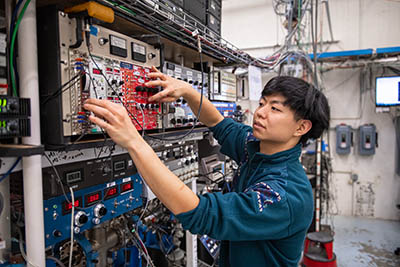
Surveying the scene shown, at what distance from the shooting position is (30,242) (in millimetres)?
889

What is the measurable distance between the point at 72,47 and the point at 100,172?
1.76 feet

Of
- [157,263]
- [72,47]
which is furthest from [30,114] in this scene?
[157,263]

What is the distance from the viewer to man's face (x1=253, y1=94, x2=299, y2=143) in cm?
125

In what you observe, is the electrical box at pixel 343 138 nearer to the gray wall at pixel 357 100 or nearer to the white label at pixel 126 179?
the gray wall at pixel 357 100

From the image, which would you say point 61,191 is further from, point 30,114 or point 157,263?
point 157,263

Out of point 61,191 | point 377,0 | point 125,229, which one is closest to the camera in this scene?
point 61,191

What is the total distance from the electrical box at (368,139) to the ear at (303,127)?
4.24m

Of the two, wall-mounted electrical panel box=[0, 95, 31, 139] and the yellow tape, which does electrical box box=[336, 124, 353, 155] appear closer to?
the yellow tape

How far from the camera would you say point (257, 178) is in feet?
4.01

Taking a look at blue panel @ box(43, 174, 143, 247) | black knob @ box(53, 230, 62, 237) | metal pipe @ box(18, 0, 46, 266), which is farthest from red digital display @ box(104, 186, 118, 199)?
metal pipe @ box(18, 0, 46, 266)

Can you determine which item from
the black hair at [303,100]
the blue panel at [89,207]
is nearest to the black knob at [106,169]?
the blue panel at [89,207]

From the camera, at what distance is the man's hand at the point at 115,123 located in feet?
2.89

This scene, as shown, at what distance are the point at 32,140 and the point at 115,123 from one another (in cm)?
25

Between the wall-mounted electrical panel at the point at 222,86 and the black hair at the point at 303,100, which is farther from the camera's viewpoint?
the wall-mounted electrical panel at the point at 222,86
